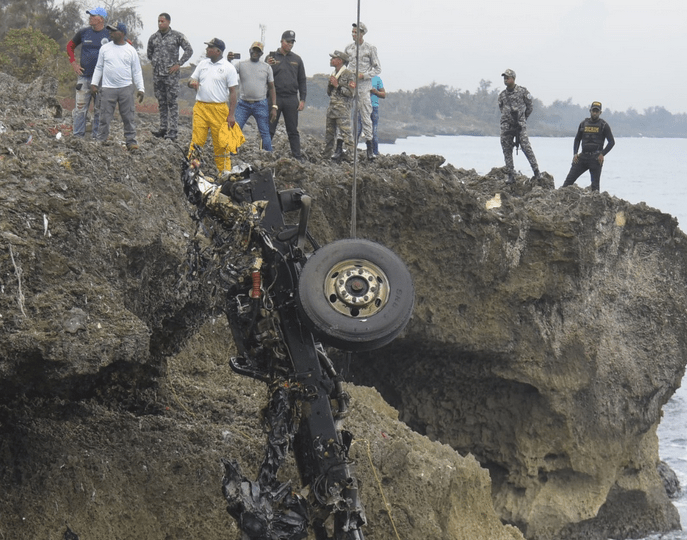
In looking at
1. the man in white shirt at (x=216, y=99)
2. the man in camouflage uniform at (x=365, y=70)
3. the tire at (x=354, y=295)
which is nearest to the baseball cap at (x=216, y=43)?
the man in white shirt at (x=216, y=99)

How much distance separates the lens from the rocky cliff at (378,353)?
666cm

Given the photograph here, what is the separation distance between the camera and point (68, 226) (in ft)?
22.3

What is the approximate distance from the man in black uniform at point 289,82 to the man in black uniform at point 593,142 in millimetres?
4757

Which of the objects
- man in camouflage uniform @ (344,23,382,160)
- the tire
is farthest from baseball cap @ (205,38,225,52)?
the tire

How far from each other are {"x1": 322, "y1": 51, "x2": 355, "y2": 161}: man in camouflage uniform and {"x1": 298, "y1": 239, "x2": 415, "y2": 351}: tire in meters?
7.23

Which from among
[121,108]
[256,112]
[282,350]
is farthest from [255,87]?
[282,350]

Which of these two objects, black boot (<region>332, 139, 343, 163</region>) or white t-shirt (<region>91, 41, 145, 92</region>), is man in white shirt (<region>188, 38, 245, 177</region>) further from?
black boot (<region>332, 139, 343, 163</region>)

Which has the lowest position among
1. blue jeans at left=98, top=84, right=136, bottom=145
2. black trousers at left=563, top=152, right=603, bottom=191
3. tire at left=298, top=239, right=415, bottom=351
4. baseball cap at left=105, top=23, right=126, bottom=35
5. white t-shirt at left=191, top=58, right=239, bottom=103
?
tire at left=298, top=239, right=415, bottom=351

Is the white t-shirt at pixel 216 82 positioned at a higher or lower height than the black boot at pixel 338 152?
higher

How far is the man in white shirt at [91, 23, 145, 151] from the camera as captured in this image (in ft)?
34.1

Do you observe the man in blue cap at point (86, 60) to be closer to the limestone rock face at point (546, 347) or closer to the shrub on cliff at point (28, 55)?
the limestone rock face at point (546, 347)

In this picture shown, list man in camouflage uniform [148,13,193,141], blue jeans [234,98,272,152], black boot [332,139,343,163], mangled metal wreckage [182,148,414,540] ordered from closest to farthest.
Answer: mangled metal wreckage [182,148,414,540]
man in camouflage uniform [148,13,193,141]
blue jeans [234,98,272,152]
black boot [332,139,343,163]

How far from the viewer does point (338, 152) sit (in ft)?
43.7

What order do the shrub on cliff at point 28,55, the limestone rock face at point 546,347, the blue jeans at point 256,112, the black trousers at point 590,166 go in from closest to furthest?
the blue jeans at point 256,112, the limestone rock face at point 546,347, the black trousers at point 590,166, the shrub on cliff at point 28,55
